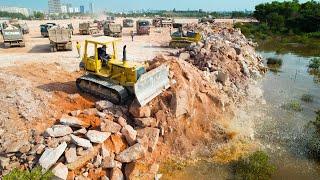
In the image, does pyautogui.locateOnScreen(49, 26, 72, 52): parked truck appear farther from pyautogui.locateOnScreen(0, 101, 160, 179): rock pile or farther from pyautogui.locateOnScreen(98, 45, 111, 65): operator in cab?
pyautogui.locateOnScreen(0, 101, 160, 179): rock pile

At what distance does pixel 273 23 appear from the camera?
187 ft

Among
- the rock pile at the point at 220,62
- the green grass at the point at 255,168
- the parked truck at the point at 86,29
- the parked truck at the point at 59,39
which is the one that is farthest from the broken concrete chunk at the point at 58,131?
the parked truck at the point at 86,29

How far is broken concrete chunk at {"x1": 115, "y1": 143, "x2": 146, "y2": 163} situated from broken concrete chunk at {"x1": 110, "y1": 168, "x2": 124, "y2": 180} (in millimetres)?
404

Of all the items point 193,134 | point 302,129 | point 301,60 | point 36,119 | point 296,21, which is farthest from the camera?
point 296,21

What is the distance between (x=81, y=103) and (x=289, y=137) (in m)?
8.42

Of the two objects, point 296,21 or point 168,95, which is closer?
point 168,95

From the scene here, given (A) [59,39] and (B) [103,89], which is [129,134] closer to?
(B) [103,89]

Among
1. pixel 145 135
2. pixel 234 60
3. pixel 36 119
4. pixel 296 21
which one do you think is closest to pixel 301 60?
pixel 234 60

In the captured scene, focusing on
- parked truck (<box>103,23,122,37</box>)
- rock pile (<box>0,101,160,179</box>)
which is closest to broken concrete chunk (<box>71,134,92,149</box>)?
rock pile (<box>0,101,160,179</box>)

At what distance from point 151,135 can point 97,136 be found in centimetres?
201

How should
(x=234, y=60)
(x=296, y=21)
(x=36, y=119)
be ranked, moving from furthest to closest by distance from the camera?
(x=296, y=21) → (x=234, y=60) → (x=36, y=119)

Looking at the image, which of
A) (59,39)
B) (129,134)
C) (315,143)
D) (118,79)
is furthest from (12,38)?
(315,143)

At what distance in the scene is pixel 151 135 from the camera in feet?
36.0

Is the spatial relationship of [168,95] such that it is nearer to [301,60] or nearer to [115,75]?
[115,75]
